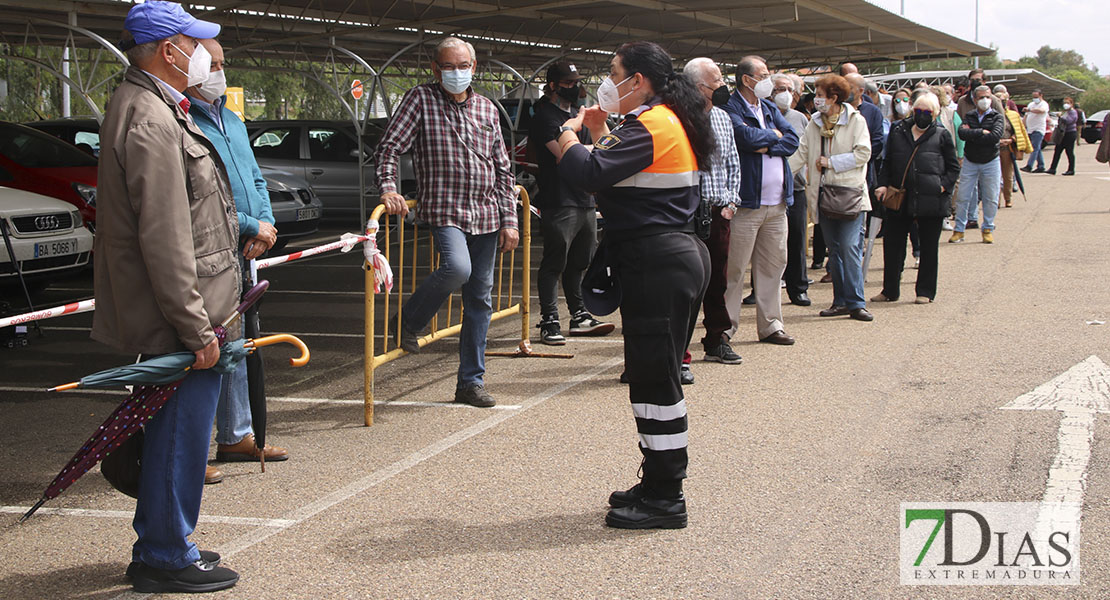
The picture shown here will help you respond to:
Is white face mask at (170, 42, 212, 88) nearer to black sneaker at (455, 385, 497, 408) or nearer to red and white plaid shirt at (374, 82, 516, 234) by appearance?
red and white plaid shirt at (374, 82, 516, 234)

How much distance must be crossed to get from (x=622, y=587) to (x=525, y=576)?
350 mm

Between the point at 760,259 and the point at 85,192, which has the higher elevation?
the point at 85,192

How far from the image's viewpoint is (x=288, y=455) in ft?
17.5

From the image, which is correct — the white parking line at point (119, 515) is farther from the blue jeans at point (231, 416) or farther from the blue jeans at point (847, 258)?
the blue jeans at point (847, 258)

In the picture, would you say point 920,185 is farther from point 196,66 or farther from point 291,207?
point 291,207

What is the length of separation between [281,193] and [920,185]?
8336mm

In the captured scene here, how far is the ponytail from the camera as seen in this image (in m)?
4.36

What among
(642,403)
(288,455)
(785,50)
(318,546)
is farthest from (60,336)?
(785,50)

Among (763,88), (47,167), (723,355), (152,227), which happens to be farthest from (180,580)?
(47,167)

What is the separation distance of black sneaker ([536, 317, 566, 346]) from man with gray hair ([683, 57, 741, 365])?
113cm

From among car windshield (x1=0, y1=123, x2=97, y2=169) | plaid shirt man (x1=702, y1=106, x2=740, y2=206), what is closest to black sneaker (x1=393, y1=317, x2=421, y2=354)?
plaid shirt man (x1=702, y1=106, x2=740, y2=206)

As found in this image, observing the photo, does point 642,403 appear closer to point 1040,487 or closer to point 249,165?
point 1040,487

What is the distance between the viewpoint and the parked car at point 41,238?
9367mm

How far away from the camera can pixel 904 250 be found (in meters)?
9.70
